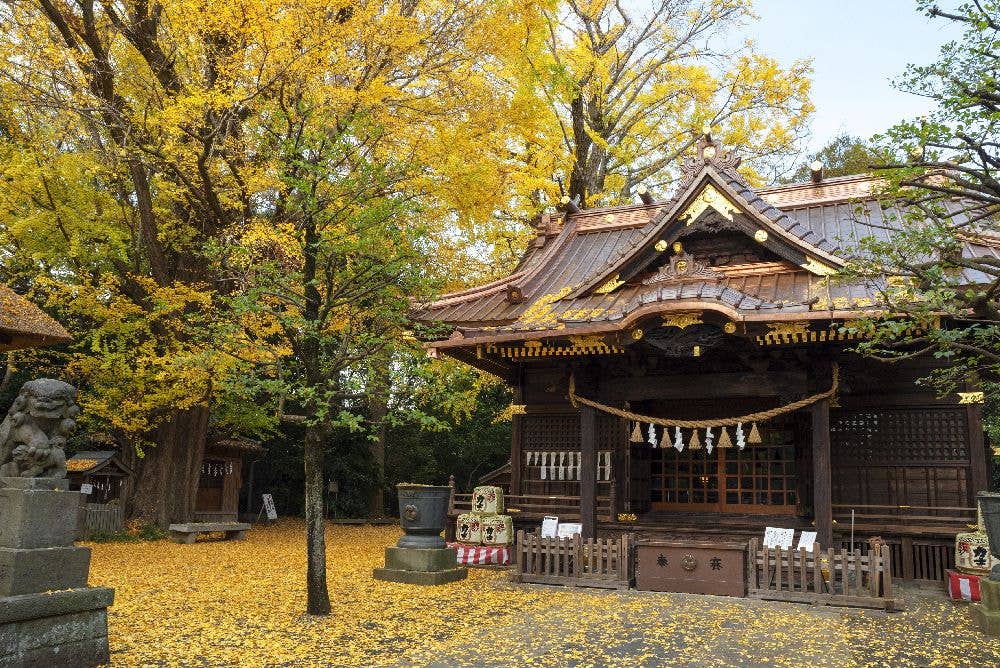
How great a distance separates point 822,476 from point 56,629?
380 inches

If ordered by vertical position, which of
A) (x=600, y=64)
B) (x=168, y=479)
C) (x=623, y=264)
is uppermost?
(x=600, y=64)

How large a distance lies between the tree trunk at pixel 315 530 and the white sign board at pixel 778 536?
698 centimetres

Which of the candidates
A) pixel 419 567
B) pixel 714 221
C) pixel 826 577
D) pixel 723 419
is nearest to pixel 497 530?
pixel 419 567

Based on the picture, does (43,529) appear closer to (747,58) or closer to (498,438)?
(747,58)

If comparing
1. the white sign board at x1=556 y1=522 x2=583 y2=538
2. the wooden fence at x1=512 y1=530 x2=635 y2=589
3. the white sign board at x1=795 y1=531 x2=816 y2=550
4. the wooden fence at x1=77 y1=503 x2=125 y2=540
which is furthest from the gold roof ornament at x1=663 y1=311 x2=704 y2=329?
the wooden fence at x1=77 y1=503 x2=125 y2=540

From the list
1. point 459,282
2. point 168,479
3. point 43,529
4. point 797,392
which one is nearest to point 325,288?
point 43,529

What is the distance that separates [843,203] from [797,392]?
5.04 m

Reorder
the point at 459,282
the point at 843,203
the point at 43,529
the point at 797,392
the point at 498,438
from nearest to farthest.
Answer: the point at 43,529, the point at 797,392, the point at 843,203, the point at 459,282, the point at 498,438

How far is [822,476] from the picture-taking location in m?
10.9

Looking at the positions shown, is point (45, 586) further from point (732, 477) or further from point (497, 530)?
point (732, 477)

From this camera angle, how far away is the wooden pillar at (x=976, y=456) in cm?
1143

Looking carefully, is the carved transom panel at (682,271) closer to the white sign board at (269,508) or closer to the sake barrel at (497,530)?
the sake barrel at (497,530)

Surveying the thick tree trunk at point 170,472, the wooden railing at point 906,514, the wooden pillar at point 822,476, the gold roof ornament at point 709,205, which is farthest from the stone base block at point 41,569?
the thick tree trunk at point 170,472

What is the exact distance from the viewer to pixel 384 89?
1453cm
